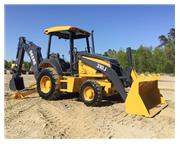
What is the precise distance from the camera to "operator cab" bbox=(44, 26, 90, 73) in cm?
1016

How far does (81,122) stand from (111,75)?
2226 mm

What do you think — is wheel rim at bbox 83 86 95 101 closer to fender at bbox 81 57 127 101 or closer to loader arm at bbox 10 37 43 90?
fender at bbox 81 57 127 101

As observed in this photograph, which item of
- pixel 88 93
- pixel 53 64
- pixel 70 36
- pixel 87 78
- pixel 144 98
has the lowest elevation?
pixel 144 98

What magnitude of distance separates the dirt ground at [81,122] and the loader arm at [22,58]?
7.38 feet

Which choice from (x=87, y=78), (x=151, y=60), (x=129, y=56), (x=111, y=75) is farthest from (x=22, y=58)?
(x=151, y=60)

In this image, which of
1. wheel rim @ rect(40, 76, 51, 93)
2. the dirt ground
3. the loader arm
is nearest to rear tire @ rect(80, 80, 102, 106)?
the dirt ground

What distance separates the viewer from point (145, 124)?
7.09 metres

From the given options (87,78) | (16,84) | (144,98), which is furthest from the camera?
(16,84)

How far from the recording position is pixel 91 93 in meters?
9.09

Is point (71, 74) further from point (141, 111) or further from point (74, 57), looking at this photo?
point (141, 111)

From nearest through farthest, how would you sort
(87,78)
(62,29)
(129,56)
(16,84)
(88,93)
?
(129,56), (88,93), (87,78), (62,29), (16,84)

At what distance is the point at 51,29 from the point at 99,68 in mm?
2309

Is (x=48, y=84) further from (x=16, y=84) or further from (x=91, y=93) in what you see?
(x=91, y=93)

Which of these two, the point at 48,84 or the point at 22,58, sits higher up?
the point at 22,58
